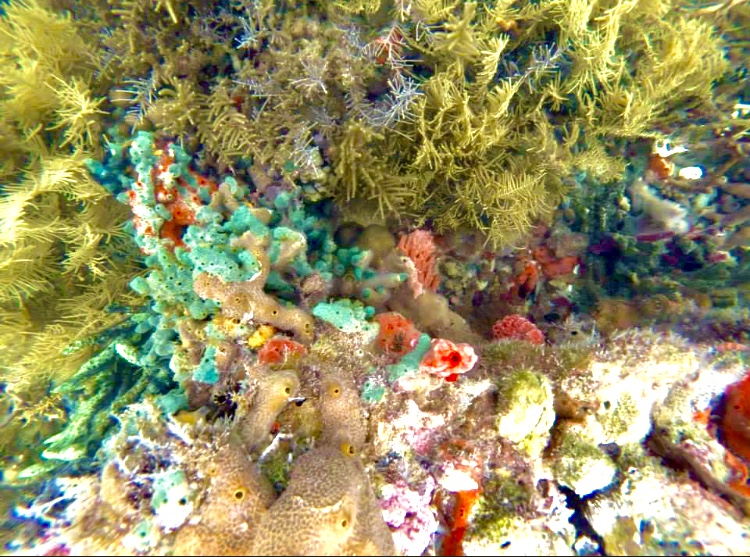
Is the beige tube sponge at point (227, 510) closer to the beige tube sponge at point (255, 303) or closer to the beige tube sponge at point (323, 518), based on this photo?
the beige tube sponge at point (323, 518)

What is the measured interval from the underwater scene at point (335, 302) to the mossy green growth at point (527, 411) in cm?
2

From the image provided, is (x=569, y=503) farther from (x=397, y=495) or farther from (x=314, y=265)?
(x=314, y=265)

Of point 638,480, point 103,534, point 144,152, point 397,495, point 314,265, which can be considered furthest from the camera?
point 314,265

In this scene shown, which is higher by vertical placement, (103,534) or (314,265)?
(314,265)

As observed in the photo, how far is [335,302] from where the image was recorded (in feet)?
9.87

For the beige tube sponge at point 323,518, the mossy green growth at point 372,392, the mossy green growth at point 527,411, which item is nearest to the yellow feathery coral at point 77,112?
the mossy green growth at point 372,392

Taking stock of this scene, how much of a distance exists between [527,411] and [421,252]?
1966 millimetres

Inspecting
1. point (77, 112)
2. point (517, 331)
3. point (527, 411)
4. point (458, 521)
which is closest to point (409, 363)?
point (527, 411)

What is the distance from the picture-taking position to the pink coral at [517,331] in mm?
3640

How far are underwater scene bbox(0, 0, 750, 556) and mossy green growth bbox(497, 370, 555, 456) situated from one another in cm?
2

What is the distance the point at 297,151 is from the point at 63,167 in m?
2.02

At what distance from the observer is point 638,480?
276 cm

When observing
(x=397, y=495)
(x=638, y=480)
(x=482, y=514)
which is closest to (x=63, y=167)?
(x=397, y=495)

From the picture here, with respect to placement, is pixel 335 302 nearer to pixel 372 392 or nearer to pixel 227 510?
pixel 372 392
